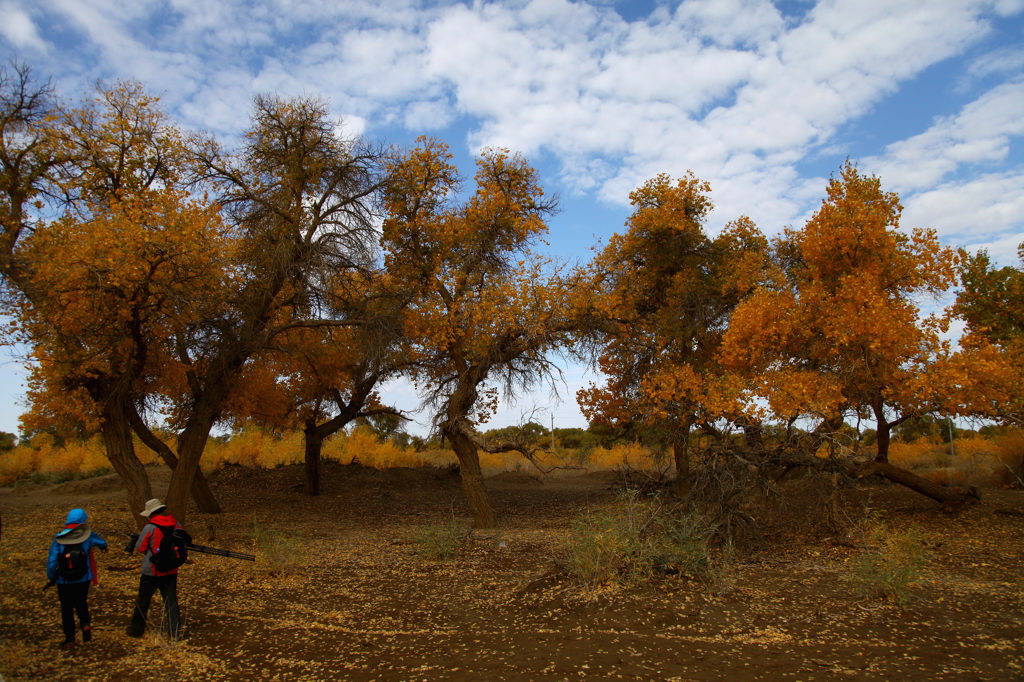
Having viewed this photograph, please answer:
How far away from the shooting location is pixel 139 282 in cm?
872

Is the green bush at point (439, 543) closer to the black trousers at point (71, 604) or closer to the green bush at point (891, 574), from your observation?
the black trousers at point (71, 604)

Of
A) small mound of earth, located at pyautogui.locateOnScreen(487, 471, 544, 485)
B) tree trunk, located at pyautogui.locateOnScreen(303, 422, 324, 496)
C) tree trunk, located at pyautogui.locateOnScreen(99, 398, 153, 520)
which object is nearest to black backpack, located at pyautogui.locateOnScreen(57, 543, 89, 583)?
tree trunk, located at pyautogui.locateOnScreen(99, 398, 153, 520)

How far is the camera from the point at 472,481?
39.7ft

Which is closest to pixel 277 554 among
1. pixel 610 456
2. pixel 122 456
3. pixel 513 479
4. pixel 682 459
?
pixel 122 456

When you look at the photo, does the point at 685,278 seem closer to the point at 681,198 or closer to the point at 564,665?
the point at 681,198

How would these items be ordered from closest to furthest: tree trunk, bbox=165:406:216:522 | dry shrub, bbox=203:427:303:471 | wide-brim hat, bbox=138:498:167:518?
wide-brim hat, bbox=138:498:167:518, tree trunk, bbox=165:406:216:522, dry shrub, bbox=203:427:303:471

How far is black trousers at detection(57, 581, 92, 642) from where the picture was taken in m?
5.72

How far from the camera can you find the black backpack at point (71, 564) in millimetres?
5711

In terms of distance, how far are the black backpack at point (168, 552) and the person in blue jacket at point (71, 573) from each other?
60 cm

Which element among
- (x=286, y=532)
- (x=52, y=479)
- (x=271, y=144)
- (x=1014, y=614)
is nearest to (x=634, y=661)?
(x=1014, y=614)

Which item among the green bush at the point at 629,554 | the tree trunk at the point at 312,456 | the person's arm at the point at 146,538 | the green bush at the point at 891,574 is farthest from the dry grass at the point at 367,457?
the person's arm at the point at 146,538

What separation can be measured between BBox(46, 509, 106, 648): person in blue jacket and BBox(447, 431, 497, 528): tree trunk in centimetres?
672

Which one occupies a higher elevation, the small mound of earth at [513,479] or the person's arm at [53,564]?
the person's arm at [53,564]

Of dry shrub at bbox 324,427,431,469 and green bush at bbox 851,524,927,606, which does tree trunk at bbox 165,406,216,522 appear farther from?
dry shrub at bbox 324,427,431,469
